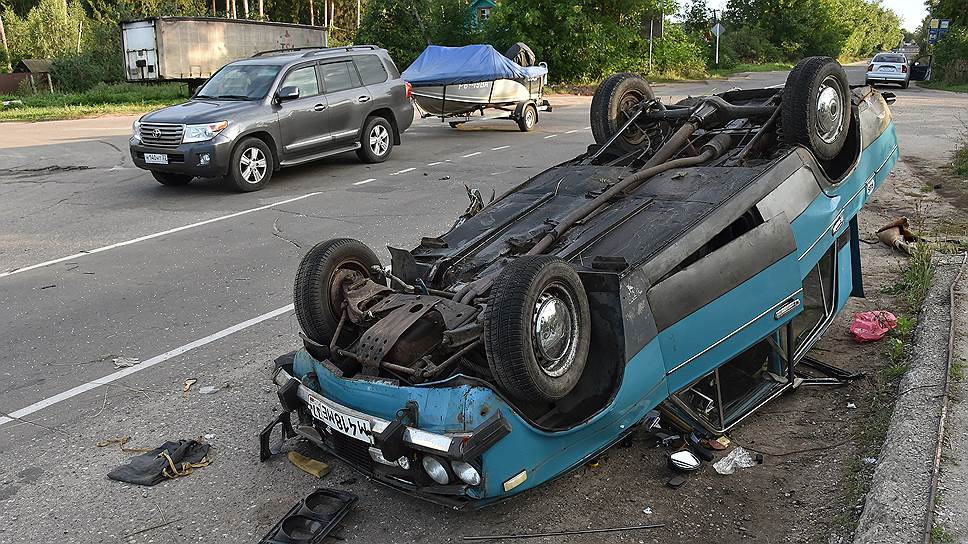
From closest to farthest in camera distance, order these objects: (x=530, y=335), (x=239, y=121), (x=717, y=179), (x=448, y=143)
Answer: (x=530, y=335)
(x=717, y=179)
(x=239, y=121)
(x=448, y=143)

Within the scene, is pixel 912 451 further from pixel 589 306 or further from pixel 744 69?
pixel 744 69

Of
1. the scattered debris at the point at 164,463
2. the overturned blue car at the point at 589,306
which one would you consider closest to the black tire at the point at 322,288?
the overturned blue car at the point at 589,306

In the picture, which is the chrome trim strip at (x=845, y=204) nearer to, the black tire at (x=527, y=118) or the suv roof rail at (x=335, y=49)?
the suv roof rail at (x=335, y=49)

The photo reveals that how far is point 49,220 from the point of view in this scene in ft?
33.4

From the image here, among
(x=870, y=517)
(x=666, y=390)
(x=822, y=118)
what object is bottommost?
(x=870, y=517)

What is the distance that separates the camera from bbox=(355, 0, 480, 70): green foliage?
34969 millimetres

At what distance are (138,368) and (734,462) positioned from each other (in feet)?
12.7

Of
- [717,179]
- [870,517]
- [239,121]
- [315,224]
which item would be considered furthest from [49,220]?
[870,517]

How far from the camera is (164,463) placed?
4.22 metres

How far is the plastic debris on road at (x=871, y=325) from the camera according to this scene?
5.48m

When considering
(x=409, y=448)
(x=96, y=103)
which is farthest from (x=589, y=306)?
(x=96, y=103)

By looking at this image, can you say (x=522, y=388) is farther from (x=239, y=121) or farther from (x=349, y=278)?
(x=239, y=121)

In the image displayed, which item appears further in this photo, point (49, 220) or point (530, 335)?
point (49, 220)

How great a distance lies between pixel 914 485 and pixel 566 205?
2.38 metres
